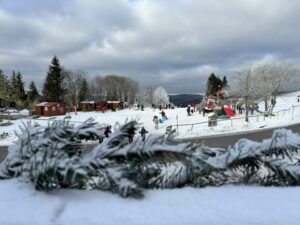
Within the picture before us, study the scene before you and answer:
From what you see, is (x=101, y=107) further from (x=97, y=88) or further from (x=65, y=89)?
(x=97, y=88)

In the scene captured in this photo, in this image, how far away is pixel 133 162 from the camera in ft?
14.4

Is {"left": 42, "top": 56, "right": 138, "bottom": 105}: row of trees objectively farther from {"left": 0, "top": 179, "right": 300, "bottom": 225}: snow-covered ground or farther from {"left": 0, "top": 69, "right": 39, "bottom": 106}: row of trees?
{"left": 0, "top": 179, "right": 300, "bottom": 225}: snow-covered ground

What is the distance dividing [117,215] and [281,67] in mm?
63157

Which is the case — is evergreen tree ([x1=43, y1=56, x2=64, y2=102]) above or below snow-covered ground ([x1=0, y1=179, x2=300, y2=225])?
above

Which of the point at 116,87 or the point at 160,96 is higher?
the point at 116,87

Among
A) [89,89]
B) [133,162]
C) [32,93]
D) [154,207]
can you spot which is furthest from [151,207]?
[89,89]

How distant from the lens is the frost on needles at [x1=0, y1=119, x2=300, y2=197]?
4.09 m

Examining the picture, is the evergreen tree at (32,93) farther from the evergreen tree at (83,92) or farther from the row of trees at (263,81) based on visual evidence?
the row of trees at (263,81)

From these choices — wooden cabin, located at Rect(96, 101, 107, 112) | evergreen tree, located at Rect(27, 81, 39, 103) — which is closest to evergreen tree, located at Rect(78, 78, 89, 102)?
evergreen tree, located at Rect(27, 81, 39, 103)

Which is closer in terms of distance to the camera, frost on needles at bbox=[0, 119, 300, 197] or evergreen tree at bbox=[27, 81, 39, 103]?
frost on needles at bbox=[0, 119, 300, 197]

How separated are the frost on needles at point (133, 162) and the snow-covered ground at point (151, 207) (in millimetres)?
154

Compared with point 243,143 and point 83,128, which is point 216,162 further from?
point 83,128

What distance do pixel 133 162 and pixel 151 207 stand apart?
2.23 feet

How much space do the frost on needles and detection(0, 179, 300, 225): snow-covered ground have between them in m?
0.15
